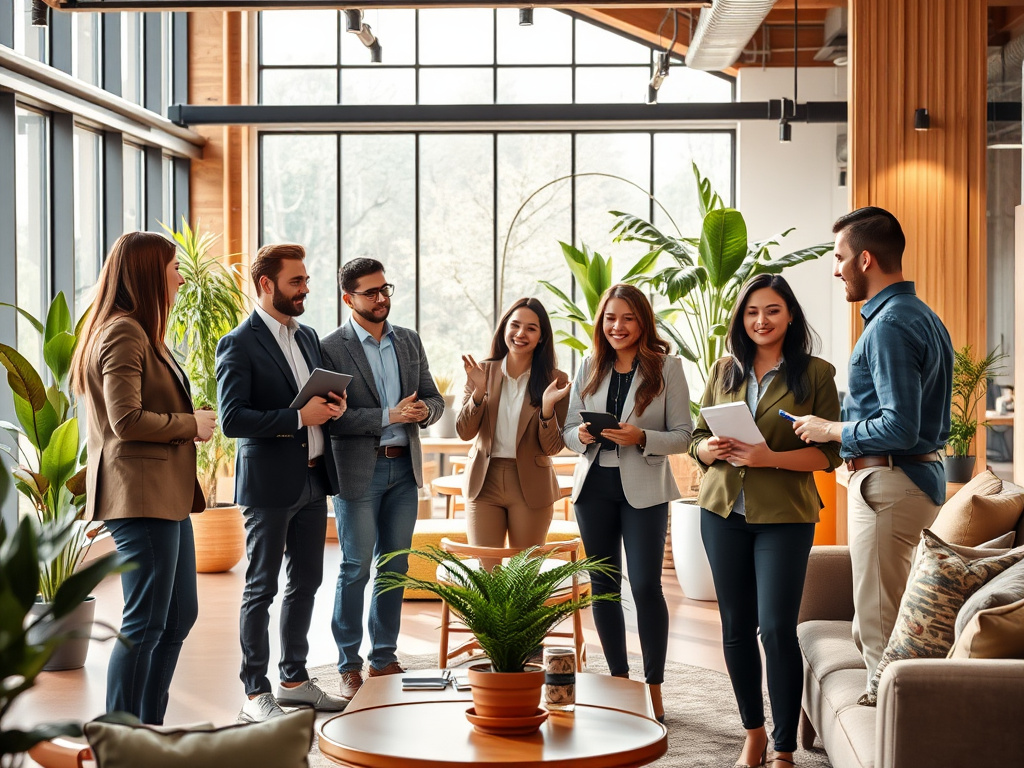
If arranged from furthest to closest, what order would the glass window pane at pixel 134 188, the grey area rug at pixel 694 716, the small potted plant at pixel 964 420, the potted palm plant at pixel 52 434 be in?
1. the glass window pane at pixel 134 188
2. the small potted plant at pixel 964 420
3. the potted palm plant at pixel 52 434
4. the grey area rug at pixel 694 716

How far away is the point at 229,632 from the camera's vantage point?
18.2 ft

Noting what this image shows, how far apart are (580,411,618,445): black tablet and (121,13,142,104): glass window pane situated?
642 centimetres

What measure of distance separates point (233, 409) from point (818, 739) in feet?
7.64

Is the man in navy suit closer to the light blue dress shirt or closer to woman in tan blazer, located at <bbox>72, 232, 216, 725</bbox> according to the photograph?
the light blue dress shirt

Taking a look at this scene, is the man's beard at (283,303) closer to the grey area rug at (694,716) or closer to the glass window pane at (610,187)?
the grey area rug at (694,716)

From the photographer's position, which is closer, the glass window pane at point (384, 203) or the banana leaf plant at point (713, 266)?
the banana leaf plant at point (713, 266)

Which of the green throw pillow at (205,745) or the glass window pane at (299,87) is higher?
the glass window pane at (299,87)

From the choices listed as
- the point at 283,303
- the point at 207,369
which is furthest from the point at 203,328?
the point at 283,303

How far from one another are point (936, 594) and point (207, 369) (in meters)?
5.59

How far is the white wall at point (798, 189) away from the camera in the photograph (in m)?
9.90

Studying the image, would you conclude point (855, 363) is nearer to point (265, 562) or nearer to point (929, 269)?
point (265, 562)

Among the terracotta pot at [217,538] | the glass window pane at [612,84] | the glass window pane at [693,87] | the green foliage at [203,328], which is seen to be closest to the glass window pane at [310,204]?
the glass window pane at [612,84]

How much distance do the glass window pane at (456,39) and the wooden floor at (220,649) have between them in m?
5.64

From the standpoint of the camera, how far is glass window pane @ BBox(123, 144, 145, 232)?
867 cm
